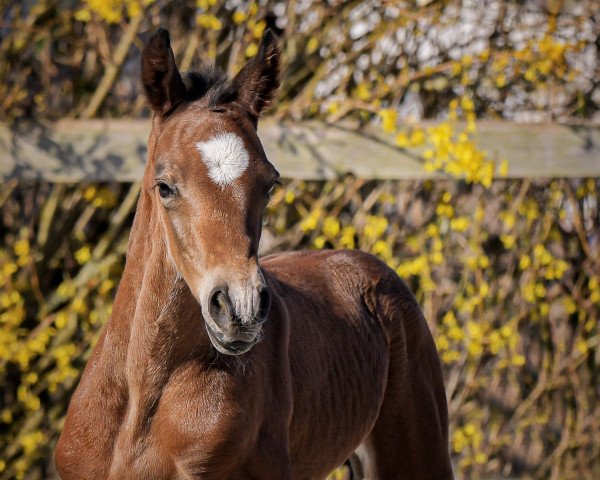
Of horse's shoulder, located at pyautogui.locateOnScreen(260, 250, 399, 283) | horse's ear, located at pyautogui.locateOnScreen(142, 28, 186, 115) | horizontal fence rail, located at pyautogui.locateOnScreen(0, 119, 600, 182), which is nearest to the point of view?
horse's ear, located at pyautogui.locateOnScreen(142, 28, 186, 115)

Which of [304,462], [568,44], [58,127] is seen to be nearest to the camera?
[304,462]

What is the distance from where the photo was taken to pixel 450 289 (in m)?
5.96

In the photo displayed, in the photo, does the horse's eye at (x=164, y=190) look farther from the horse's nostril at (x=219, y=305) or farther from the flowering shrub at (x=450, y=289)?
the flowering shrub at (x=450, y=289)

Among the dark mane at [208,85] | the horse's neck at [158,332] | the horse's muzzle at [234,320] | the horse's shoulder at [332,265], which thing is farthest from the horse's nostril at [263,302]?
the horse's shoulder at [332,265]

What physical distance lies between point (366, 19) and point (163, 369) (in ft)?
11.2

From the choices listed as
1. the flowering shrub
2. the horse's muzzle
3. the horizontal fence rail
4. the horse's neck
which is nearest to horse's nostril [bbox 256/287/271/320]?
the horse's muzzle


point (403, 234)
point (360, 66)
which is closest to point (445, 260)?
point (403, 234)

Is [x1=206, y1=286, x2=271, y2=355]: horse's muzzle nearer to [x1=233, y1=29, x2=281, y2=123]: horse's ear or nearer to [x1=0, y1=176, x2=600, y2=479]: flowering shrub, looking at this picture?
[x1=233, y1=29, x2=281, y2=123]: horse's ear

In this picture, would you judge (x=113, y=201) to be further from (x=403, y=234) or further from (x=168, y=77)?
(x=168, y=77)

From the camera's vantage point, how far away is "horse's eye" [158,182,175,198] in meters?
2.78

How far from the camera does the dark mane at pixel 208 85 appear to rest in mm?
2994

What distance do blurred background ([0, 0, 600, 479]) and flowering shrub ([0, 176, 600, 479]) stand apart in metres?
0.01

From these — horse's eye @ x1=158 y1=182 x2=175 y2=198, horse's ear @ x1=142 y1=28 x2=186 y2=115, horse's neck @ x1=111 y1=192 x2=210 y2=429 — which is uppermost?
horse's ear @ x1=142 y1=28 x2=186 y2=115

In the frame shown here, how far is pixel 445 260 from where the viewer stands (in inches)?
233
